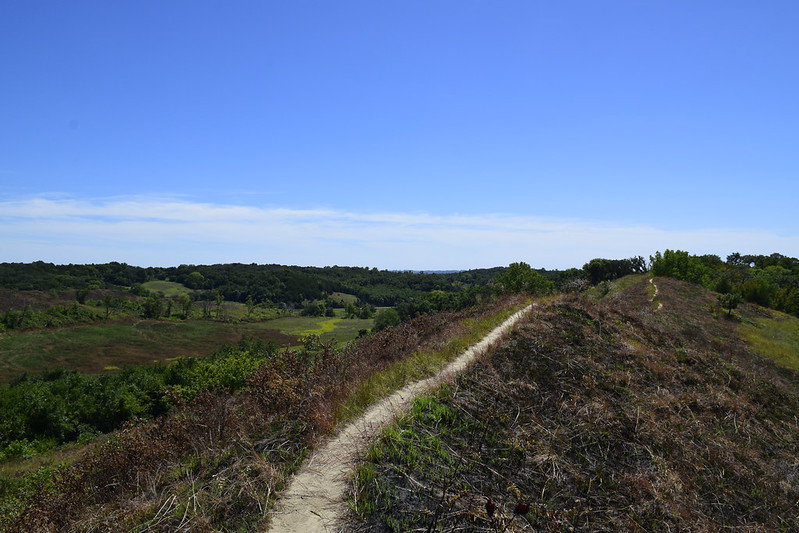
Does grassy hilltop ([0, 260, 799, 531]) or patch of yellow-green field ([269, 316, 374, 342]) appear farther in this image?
patch of yellow-green field ([269, 316, 374, 342])

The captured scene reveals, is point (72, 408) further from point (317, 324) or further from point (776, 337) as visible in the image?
point (317, 324)

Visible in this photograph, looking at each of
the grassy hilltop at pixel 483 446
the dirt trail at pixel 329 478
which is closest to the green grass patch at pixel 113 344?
the grassy hilltop at pixel 483 446

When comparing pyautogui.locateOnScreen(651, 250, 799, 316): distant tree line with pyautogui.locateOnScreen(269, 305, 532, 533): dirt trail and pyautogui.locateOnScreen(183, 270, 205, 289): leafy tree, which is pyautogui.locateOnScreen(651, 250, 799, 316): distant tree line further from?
pyautogui.locateOnScreen(183, 270, 205, 289): leafy tree

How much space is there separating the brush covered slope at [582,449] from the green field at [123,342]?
59486 millimetres

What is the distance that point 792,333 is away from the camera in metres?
29.2

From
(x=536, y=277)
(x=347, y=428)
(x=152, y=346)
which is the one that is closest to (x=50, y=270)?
(x=152, y=346)

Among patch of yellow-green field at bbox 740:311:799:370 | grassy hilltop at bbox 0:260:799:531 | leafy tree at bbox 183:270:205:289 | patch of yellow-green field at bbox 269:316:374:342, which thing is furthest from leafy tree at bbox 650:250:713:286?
leafy tree at bbox 183:270:205:289

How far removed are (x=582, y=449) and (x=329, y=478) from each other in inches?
191

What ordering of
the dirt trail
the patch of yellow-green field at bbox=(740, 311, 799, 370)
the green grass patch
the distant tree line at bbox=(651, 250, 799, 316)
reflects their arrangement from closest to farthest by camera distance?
1. the dirt trail
2. the patch of yellow-green field at bbox=(740, 311, 799, 370)
3. the distant tree line at bbox=(651, 250, 799, 316)
4. the green grass patch

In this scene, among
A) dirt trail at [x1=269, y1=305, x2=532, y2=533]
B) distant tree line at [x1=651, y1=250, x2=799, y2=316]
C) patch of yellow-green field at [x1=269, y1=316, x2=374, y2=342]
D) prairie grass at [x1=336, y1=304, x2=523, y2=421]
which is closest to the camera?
dirt trail at [x1=269, y1=305, x2=532, y2=533]

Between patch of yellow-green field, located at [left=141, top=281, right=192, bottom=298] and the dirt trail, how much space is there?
7531 inches

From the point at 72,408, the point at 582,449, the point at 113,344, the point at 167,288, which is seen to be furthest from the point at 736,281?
the point at 167,288

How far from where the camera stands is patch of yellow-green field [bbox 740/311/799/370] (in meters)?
22.5

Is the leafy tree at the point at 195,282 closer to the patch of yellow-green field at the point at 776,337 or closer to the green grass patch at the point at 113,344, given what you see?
the green grass patch at the point at 113,344
